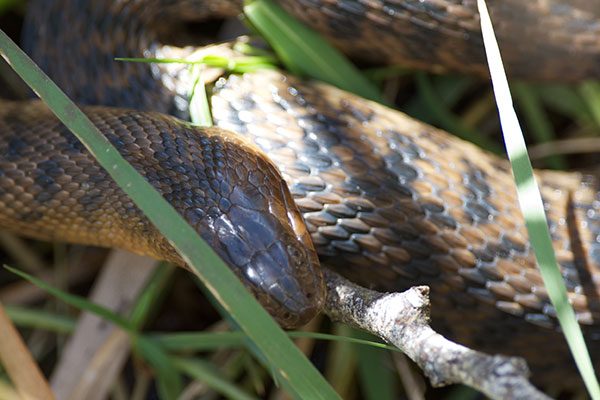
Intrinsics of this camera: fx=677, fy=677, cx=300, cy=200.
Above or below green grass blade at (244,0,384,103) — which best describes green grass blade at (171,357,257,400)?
below

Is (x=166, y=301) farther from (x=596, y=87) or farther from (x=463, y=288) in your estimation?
(x=596, y=87)

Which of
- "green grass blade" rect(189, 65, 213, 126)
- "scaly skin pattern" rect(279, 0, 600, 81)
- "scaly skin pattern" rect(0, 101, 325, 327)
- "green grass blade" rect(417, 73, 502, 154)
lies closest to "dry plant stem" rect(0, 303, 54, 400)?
"scaly skin pattern" rect(0, 101, 325, 327)

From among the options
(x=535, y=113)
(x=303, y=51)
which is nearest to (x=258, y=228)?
(x=303, y=51)

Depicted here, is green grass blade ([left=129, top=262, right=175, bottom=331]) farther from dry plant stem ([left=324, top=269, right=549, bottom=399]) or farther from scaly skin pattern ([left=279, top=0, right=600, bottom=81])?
scaly skin pattern ([left=279, top=0, right=600, bottom=81])

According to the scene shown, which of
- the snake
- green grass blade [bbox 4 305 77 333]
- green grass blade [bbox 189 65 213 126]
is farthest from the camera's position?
green grass blade [bbox 4 305 77 333]

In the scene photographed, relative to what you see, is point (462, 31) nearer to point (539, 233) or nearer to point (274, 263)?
point (539, 233)

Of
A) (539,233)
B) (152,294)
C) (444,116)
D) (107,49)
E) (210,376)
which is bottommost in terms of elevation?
(210,376)

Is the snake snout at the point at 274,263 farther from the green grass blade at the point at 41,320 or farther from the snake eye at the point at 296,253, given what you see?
the green grass blade at the point at 41,320

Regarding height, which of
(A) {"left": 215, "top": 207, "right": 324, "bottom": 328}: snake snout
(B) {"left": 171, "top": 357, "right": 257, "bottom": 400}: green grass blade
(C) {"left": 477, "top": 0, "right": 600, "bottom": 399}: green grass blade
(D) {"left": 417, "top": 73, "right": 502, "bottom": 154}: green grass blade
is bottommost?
(B) {"left": 171, "top": 357, "right": 257, "bottom": 400}: green grass blade
